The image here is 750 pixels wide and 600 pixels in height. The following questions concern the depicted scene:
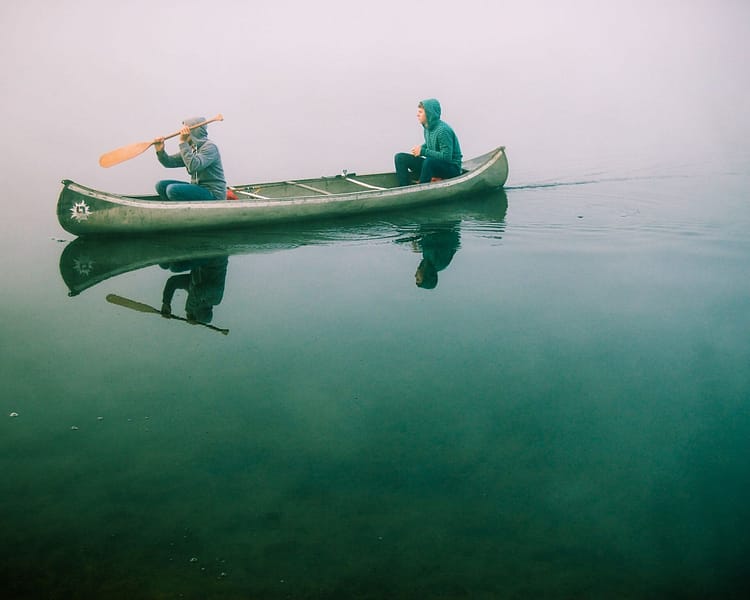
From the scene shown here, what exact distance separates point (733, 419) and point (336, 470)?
7.46ft

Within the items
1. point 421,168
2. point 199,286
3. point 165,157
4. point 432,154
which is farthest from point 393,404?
point 421,168

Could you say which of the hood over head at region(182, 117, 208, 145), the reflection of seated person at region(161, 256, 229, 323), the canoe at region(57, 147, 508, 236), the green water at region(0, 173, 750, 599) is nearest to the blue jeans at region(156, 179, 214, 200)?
the canoe at region(57, 147, 508, 236)

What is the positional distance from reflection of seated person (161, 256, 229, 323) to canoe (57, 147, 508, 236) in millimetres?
855

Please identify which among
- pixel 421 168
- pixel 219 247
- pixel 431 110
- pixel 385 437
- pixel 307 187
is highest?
pixel 431 110

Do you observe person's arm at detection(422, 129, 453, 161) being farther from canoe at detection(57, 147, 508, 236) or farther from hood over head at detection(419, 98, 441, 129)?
canoe at detection(57, 147, 508, 236)

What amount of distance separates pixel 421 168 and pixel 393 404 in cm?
675

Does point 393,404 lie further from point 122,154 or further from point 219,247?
point 122,154

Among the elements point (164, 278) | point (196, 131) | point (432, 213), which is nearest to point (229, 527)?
point (164, 278)

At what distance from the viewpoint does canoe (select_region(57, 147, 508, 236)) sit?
7.94 meters

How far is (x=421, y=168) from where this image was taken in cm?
1025

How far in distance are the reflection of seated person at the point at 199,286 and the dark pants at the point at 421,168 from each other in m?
3.57

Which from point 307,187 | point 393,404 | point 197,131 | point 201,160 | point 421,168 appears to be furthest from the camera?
point 421,168

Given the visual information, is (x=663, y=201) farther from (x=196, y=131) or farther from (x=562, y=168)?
(x=196, y=131)

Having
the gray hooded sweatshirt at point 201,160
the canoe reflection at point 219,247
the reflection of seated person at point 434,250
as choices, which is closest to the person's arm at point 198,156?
the gray hooded sweatshirt at point 201,160
